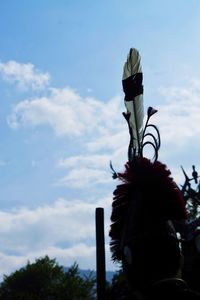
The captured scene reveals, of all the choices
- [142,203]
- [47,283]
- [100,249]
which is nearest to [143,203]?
[142,203]

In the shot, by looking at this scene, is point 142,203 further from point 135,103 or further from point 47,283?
point 47,283

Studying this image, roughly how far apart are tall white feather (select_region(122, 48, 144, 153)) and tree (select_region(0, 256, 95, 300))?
41088mm

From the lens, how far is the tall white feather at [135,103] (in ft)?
15.9

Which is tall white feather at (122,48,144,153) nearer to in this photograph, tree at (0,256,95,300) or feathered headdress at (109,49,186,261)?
feathered headdress at (109,49,186,261)

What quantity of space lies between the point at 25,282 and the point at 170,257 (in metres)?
44.4

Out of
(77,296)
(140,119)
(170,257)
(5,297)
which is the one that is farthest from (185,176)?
(5,297)

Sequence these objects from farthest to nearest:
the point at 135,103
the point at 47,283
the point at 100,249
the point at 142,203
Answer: the point at 47,283, the point at 135,103, the point at 142,203, the point at 100,249

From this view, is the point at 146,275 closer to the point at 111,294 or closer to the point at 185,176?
the point at 111,294

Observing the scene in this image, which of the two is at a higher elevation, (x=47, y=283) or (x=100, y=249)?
(x=47, y=283)

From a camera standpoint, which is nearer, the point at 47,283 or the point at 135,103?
the point at 135,103

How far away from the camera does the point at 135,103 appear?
4.98 meters

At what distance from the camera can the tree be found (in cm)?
4484

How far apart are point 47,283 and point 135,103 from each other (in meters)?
43.5

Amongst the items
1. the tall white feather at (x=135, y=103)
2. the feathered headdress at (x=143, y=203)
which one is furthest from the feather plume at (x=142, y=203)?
the tall white feather at (x=135, y=103)
